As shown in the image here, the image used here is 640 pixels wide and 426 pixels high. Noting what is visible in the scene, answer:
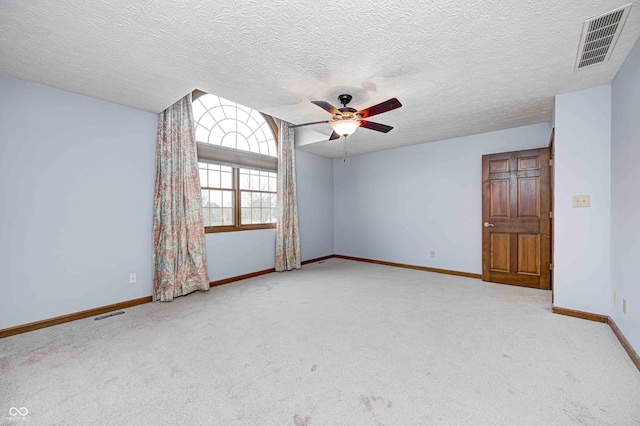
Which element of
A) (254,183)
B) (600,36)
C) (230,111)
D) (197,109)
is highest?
(230,111)

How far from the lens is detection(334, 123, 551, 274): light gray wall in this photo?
4621mm

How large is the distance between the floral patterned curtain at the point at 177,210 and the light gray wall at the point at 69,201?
121mm

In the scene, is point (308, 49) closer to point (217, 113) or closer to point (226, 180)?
point (217, 113)

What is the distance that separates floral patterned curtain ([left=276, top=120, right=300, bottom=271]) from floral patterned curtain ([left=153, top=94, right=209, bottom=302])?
1.57 m

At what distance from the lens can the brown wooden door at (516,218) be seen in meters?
3.91

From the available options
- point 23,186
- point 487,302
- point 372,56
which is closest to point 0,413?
point 23,186

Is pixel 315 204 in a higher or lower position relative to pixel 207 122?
lower

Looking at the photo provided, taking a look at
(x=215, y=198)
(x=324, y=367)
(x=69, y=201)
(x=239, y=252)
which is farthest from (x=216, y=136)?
(x=324, y=367)

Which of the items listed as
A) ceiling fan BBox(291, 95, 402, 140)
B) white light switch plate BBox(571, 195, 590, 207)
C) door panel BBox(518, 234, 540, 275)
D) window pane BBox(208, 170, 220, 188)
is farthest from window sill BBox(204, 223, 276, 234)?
white light switch plate BBox(571, 195, 590, 207)

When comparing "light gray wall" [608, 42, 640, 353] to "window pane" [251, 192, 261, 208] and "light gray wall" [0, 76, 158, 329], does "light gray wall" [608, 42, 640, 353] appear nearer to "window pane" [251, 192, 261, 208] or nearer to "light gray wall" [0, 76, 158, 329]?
"window pane" [251, 192, 261, 208]

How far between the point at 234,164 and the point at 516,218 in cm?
457

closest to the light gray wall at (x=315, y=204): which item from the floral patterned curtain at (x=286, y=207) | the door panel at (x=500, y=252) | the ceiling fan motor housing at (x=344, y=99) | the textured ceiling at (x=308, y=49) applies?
the floral patterned curtain at (x=286, y=207)

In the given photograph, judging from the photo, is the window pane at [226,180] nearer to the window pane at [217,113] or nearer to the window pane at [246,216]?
the window pane at [246,216]

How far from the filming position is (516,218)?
4.12 m
